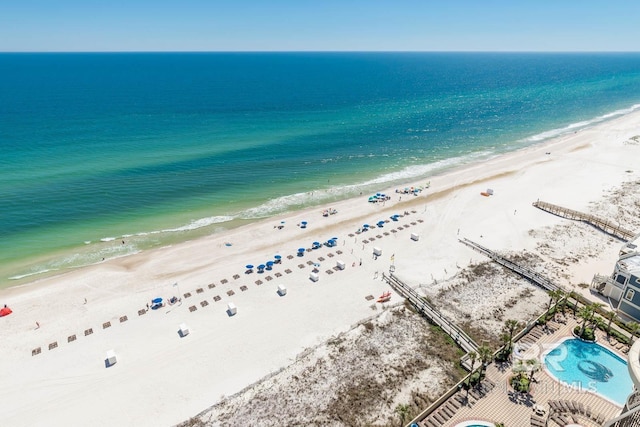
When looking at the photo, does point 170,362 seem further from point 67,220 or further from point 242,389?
point 67,220

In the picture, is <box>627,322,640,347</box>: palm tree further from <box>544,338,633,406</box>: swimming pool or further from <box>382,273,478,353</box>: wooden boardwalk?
<box>382,273,478,353</box>: wooden boardwalk

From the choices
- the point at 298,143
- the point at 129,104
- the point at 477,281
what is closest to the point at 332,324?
the point at 477,281

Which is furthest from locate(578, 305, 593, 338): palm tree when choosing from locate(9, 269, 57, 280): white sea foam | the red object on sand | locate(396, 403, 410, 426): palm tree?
locate(9, 269, 57, 280): white sea foam

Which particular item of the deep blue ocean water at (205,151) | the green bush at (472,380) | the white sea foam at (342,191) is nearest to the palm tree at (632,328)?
the green bush at (472,380)

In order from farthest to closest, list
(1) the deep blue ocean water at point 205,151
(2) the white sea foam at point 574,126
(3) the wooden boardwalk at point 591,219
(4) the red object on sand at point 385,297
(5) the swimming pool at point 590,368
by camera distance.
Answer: (2) the white sea foam at point 574,126 < (1) the deep blue ocean water at point 205,151 < (3) the wooden boardwalk at point 591,219 < (4) the red object on sand at point 385,297 < (5) the swimming pool at point 590,368

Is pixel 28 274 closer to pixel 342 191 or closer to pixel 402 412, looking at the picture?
pixel 402 412

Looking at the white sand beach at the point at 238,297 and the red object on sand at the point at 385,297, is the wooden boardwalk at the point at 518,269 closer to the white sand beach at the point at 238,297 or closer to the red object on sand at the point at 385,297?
the white sand beach at the point at 238,297
